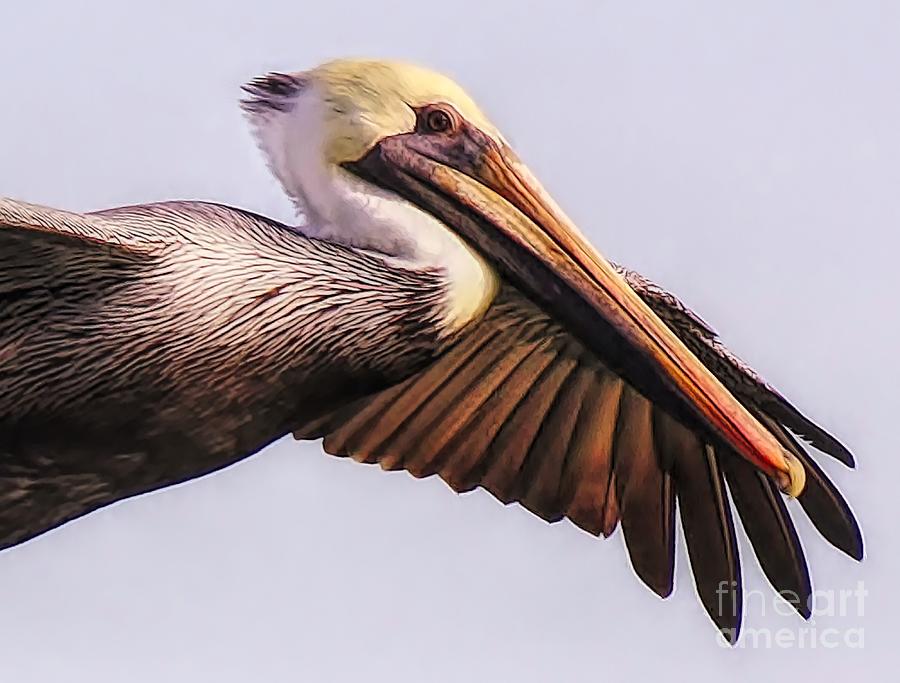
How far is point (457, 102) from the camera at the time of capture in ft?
25.0

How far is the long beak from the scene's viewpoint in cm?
751

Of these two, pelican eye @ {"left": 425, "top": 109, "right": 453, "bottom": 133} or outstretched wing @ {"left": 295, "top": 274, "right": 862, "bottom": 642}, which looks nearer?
pelican eye @ {"left": 425, "top": 109, "right": 453, "bottom": 133}

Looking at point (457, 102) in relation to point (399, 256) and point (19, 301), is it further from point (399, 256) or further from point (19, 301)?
point (19, 301)

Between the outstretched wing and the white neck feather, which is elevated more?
the white neck feather

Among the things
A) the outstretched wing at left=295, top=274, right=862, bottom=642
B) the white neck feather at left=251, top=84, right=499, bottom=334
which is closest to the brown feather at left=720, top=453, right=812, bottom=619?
the outstretched wing at left=295, top=274, right=862, bottom=642

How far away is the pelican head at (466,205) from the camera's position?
24.6ft

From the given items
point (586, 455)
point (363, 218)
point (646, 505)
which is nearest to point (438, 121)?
point (363, 218)

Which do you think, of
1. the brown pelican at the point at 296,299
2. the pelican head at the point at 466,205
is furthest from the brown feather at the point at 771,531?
the pelican head at the point at 466,205

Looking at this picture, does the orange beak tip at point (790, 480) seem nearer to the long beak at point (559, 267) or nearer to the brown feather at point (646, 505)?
the long beak at point (559, 267)

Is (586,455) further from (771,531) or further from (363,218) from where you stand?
(363,218)

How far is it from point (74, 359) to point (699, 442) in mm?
2729

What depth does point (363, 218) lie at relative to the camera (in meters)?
7.52

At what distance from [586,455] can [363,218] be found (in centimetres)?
188

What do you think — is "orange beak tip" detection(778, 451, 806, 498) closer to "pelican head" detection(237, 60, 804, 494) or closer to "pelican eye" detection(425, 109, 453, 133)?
"pelican head" detection(237, 60, 804, 494)
